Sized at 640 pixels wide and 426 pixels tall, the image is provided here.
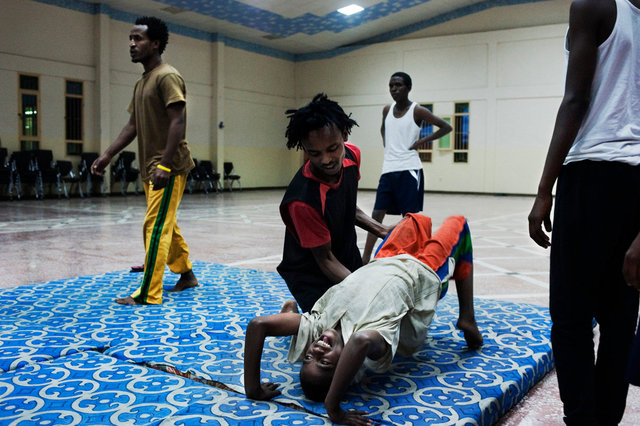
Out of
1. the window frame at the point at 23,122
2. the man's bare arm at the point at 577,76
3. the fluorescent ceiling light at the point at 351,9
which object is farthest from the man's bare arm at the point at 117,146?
the fluorescent ceiling light at the point at 351,9

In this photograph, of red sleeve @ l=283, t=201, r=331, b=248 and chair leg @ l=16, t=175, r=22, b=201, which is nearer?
red sleeve @ l=283, t=201, r=331, b=248

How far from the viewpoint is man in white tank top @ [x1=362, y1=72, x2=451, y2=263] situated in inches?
174

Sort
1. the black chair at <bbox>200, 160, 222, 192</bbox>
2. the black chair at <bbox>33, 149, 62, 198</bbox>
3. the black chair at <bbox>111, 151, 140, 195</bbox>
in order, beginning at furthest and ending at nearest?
the black chair at <bbox>200, 160, 222, 192</bbox> < the black chair at <bbox>111, 151, 140, 195</bbox> < the black chair at <bbox>33, 149, 62, 198</bbox>

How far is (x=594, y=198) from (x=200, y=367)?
1476 millimetres

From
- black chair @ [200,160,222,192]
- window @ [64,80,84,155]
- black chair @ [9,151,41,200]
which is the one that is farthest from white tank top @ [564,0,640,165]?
black chair @ [200,160,222,192]

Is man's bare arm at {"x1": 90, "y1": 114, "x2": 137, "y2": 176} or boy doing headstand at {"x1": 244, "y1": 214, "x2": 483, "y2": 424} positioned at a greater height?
man's bare arm at {"x1": 90, "y1": 114, "x2": 137, "y2": 176}

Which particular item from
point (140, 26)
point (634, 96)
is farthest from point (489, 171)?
point (634, 96)

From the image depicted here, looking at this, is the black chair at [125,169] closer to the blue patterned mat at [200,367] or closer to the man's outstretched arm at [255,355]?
the blue patterned mat at [200,367]

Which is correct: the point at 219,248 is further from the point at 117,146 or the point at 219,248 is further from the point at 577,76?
the point at 577,76

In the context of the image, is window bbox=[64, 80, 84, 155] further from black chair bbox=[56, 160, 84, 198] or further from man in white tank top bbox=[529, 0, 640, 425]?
man in white tank top bbox=[529, 0, 640, 425]

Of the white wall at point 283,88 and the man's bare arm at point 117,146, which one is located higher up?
the white wall at point 283,88

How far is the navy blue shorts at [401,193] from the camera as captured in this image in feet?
14.5

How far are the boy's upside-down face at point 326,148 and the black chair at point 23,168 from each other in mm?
11523

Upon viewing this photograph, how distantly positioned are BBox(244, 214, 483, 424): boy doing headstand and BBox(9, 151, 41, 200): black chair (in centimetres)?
1158
